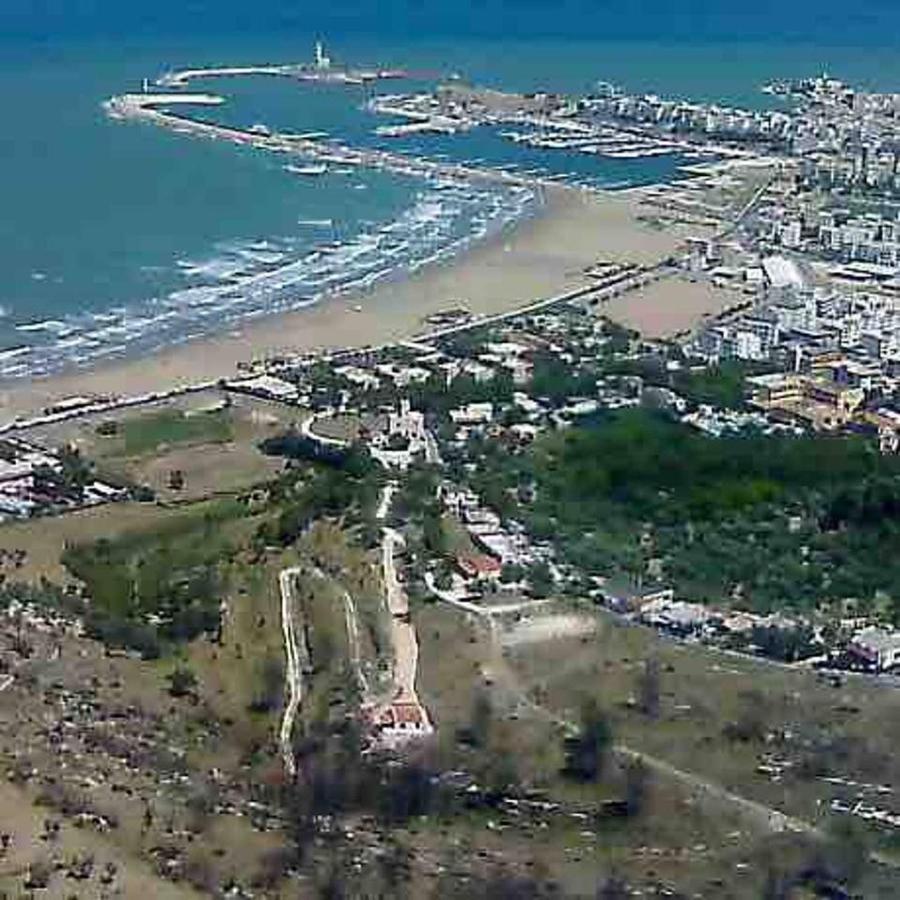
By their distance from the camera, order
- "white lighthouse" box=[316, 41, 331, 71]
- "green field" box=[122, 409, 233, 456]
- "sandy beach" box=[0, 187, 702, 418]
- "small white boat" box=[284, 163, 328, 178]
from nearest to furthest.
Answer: "green field" box=[122, 409, 233, 456]
"sandy beach" box=[0, 187, 702, 418]
"small white boat" box=[284, 163, 328, 178]
"white lighthouse" box=[316, 41, 331, 71]

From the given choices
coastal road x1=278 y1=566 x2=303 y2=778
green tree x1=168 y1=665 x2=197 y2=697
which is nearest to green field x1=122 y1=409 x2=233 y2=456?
coastal road x1=278 y1=566 x2=303 y2=778

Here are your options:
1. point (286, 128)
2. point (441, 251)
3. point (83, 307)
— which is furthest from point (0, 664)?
point (286, 128)

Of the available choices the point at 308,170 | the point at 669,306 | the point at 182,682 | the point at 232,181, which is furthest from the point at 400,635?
the point at 308,170

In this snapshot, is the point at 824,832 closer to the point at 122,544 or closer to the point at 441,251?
the point at 122,544

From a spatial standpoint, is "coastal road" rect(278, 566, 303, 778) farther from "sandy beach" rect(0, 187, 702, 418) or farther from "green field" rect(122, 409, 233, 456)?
"sandy beach" rect(0, 187, 702, 418)

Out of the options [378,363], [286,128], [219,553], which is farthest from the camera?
[286,128]

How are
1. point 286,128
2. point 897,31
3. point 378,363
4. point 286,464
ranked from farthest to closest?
point 897,31 < point 286,128 < point 378,363 < point 286,464
